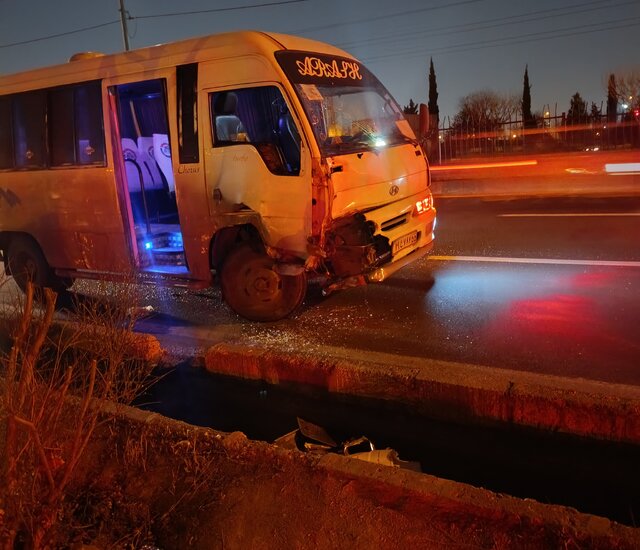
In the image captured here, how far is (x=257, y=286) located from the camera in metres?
5.99

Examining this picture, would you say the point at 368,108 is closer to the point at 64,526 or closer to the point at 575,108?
the point at 64,526

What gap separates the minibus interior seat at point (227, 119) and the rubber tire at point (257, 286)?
111 cm

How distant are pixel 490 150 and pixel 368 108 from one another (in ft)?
47.7

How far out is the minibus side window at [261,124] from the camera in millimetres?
5434

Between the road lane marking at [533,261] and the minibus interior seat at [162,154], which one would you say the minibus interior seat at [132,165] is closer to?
the minibus interior seat at [162,154]

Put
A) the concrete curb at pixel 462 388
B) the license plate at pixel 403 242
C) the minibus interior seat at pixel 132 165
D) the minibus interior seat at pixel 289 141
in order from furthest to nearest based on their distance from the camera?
the minibus interior seat at pixel 132 165 < the license plate at pixel 403 242 < the minibus interior seat at pixel 289 141 < the concrete curb at pixel 462 388

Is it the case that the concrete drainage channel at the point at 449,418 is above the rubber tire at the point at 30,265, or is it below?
below

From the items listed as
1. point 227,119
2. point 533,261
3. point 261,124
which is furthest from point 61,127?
point 533,261

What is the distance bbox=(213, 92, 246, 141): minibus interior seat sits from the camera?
18.6 feet

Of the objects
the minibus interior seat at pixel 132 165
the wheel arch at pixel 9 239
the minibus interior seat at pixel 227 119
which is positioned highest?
the minibus interior seat at pixel 227 119

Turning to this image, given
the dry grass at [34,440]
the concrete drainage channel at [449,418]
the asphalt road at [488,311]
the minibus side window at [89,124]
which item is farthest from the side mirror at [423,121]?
the dry grass at [34,440]

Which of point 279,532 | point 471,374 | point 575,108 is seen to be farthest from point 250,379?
point 575,108

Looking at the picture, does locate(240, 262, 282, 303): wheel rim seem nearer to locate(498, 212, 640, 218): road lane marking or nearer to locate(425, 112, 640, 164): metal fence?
locate(498, 212, 640, 218): road lane marking

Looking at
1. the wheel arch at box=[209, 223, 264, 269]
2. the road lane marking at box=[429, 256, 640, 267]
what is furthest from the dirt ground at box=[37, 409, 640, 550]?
the road lane marking at box=[429, 256, 640, 267]
